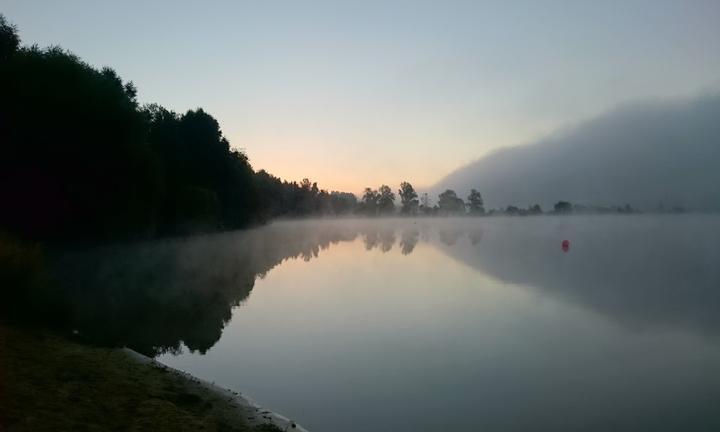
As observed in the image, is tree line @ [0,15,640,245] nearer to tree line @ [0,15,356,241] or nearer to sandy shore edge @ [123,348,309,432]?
tree line @ [0,15,356,241]

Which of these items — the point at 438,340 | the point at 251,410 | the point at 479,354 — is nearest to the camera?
the point at 251,410

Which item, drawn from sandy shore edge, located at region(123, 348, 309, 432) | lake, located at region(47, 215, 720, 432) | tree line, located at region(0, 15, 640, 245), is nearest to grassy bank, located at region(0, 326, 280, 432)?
sandy shore edge, located at region(123, 348, 309, 432)

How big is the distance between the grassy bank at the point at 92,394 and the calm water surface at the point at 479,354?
154cm

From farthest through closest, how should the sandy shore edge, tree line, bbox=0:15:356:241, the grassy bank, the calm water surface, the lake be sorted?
tree line, bbox=0:15:356:241 < the lake < the calm water surface < the sandy shore edge < the grassy bank

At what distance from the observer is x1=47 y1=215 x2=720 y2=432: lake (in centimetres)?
899

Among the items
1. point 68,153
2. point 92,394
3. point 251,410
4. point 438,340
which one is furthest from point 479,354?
point 68,153

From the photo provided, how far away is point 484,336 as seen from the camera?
13.9 meters

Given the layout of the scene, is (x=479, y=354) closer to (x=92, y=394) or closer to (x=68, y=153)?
(x=92, y=394)

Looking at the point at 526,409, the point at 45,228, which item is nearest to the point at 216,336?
the point at 526,409

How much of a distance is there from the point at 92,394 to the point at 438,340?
28.1 ft

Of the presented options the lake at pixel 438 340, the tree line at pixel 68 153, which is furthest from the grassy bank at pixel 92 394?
the tree line at pixel 68 153

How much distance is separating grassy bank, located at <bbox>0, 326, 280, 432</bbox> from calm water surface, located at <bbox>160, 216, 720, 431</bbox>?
1541mm

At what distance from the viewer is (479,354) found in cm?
1218

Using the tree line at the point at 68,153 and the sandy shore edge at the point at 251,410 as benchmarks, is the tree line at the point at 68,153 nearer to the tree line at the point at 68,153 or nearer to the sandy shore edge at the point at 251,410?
the tree line at the point at 68,153
